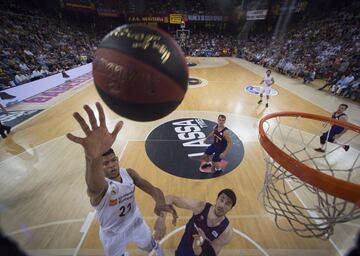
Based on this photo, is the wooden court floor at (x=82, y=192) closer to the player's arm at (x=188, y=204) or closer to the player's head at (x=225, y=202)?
the player's arm at (x=188, y=204)

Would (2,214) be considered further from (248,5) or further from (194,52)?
(248,5)

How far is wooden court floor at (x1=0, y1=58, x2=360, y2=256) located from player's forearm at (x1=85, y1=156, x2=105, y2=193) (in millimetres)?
1723

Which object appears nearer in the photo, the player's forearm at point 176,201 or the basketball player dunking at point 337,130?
the player's forearm at point 176,201

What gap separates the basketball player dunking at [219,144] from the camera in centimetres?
375

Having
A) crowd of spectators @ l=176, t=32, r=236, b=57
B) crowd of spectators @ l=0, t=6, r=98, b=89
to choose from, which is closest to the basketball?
crowd of spectators @ l=0, t=6, r=98, b=89

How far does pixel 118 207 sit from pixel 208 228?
2.95ft

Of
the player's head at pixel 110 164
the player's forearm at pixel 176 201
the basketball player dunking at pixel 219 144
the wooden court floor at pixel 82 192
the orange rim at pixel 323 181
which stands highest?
the orange rim at pixel 323 181

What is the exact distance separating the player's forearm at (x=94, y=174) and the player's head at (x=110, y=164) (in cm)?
46

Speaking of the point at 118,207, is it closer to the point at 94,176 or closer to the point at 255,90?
the point at 94,176

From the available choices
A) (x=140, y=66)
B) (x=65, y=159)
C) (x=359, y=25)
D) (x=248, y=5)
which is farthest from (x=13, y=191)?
(x=248, y=5)

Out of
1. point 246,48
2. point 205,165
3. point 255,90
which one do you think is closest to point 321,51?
point 255,90

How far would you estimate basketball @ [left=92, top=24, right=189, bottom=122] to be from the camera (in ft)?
4.17

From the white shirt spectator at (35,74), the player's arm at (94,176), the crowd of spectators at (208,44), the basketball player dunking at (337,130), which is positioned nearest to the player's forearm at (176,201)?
the player's arm at (94,176)

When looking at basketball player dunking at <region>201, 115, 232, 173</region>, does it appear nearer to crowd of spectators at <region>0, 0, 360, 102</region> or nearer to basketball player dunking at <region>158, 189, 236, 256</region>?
basketball player dunking at <region>158, 189, 236, 256</region>
